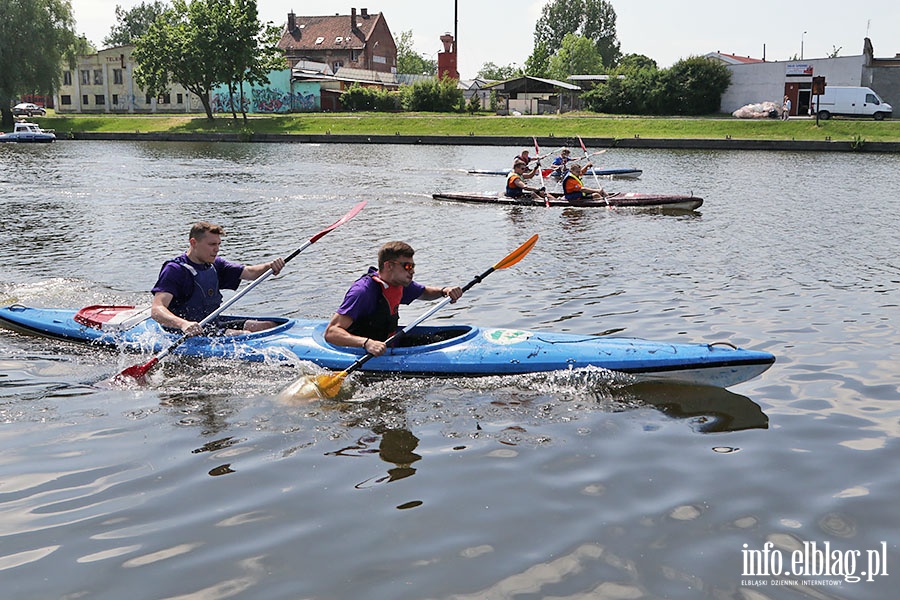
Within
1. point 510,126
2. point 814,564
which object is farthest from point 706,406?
point 510,126

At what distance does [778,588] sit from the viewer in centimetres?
424

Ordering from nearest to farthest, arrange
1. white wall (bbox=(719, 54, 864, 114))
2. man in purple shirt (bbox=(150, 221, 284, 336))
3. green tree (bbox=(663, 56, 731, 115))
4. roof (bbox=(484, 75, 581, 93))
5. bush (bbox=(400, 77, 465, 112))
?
man in purple shirt (bbox=(150, 221, 284, 336)) < white wall (bbox=(719, 54, 864, 114)) < green tree (bbox=(663, 56, 731, 115)) < roof (bbox=(484, 75, 581, 93)) < bush (bbox=(400, 77, 465, 112))

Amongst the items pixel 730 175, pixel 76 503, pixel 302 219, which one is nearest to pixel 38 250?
pixel 302 219

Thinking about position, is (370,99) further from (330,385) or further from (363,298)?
(330,385)

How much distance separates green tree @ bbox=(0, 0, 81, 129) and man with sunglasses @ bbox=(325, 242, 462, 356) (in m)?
54.7

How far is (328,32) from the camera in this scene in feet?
287

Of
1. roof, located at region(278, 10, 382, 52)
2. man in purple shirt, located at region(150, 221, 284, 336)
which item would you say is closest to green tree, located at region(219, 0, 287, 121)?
roof, located at region(278, 10, 382, 52)

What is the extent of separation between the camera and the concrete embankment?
38.2m

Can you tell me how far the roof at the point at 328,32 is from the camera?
85.8 m

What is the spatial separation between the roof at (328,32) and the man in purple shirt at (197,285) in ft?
264

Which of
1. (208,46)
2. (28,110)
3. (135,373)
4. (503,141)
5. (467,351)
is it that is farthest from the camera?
(28,110)

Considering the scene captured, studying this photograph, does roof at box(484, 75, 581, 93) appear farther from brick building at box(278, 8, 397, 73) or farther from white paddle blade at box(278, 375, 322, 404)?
white paddle blade at box(278, 375, 322, 404)

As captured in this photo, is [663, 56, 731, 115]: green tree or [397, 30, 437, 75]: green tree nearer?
[663, 56, 731, 115]: green tree

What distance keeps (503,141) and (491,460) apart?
4096 centimetres
